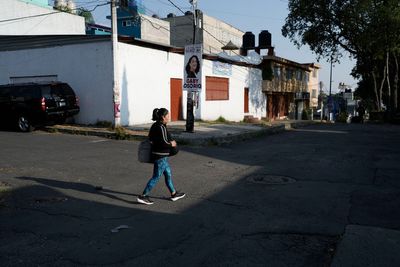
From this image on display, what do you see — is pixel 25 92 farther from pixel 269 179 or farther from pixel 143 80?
pixel 269 179

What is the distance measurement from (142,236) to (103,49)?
13.7 meters

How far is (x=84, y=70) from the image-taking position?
18.3m

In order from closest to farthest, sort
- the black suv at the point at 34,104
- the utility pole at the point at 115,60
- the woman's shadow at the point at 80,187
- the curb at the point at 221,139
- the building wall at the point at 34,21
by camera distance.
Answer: the woman's shadow at the point at 80,187 → the curb at the point at 221,139 → the black suv at the point at 34,104 → the utility pole at the point at 115,60 → the building wall at the point at 34,21

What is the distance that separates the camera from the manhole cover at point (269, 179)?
841cm

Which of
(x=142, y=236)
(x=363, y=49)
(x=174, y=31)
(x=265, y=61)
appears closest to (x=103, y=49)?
(x=142, y=236)

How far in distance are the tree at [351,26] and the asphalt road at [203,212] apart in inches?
815

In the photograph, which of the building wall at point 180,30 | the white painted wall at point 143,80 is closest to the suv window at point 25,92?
the white painted wall at point 143,80

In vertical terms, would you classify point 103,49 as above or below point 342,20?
below

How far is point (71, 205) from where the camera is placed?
6535mm

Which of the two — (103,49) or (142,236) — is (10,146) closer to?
(103,49)

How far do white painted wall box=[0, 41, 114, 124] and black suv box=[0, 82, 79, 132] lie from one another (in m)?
1.30

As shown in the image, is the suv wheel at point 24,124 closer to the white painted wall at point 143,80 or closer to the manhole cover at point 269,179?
the white painted wall at point 143,80

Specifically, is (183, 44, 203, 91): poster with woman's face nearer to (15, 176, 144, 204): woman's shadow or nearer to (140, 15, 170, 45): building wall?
(15, 176, 144, 204): woman's shadow

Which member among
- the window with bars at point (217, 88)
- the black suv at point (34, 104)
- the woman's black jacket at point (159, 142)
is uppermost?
the window with bars at point (217, 88)
